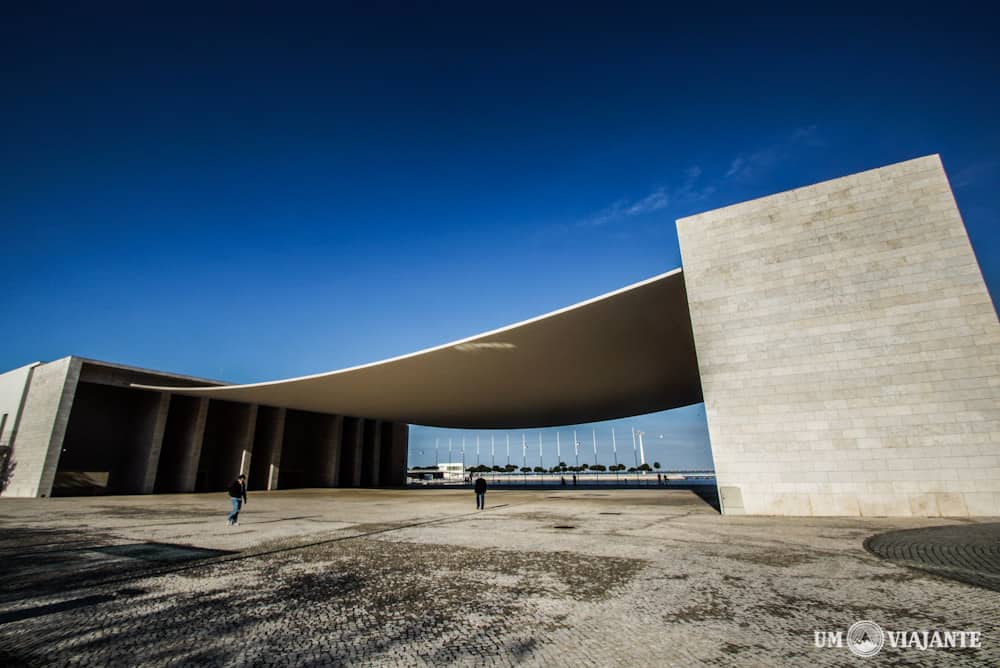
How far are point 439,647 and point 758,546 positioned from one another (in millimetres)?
5578

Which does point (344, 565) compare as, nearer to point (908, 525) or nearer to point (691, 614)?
point (691, 614)

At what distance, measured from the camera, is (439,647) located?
2.89 metres

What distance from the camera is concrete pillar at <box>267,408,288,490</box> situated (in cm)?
2728

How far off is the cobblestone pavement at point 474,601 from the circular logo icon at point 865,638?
63 mm

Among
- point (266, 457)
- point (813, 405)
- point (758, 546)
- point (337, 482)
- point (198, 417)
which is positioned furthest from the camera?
point (337, 482)

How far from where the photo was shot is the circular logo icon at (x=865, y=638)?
2.85 metres

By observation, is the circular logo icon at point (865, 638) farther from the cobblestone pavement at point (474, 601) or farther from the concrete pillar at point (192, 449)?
the concrete pillar at point (192, 449)

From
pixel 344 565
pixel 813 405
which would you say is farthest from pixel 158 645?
pixel 813 405

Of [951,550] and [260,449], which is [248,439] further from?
[951,550]

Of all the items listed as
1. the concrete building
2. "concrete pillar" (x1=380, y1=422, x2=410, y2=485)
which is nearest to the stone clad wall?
the concrete building

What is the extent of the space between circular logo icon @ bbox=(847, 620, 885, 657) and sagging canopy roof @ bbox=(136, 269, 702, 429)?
9162 millimetres

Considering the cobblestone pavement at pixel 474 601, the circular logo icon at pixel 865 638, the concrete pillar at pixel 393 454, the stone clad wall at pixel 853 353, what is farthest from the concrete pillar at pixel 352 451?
the circular logo icon at pixel 865 638

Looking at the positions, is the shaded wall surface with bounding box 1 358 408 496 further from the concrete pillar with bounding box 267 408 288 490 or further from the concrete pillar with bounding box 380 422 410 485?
the concrete pillar with bounding box 380 422 410 485

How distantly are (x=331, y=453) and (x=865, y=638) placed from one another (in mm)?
31839
